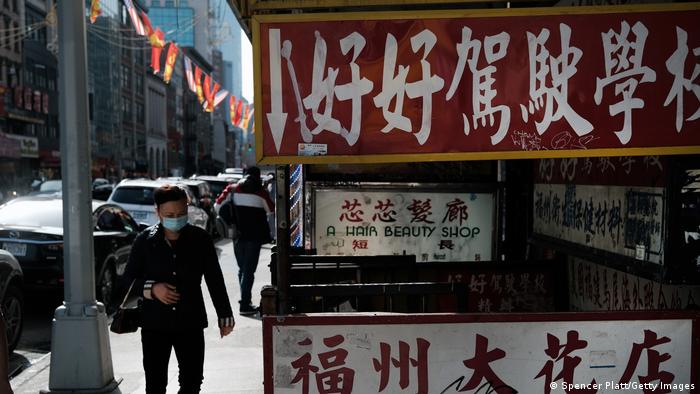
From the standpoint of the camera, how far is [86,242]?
218 inches

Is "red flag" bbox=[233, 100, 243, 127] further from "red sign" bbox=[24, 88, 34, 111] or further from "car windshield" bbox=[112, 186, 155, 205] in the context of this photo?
"red sign" bbox=[24, 88, 34, 111]

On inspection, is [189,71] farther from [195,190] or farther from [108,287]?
[108,287]

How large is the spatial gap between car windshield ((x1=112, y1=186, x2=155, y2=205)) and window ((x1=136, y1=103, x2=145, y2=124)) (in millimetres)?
64513

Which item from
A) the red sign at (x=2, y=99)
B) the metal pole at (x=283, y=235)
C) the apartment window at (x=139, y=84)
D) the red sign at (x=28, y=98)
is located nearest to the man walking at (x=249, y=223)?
the metal pole at (x=283, y=235)

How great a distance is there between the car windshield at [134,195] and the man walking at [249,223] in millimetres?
8042

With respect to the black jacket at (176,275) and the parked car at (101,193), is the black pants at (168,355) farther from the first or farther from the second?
the parked car at (101,193)

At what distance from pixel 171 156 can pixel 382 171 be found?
90.9m

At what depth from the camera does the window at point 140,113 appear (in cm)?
7771

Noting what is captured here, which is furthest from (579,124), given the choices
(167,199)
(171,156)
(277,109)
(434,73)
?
(171,156)

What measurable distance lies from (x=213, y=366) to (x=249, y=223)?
105 inches

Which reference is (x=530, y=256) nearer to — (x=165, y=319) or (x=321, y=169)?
(x=321, y=169)

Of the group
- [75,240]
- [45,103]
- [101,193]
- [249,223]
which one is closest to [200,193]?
[101,193]

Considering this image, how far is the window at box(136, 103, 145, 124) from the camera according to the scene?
255 ft

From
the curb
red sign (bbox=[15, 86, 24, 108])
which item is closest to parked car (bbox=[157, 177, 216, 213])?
the curb
